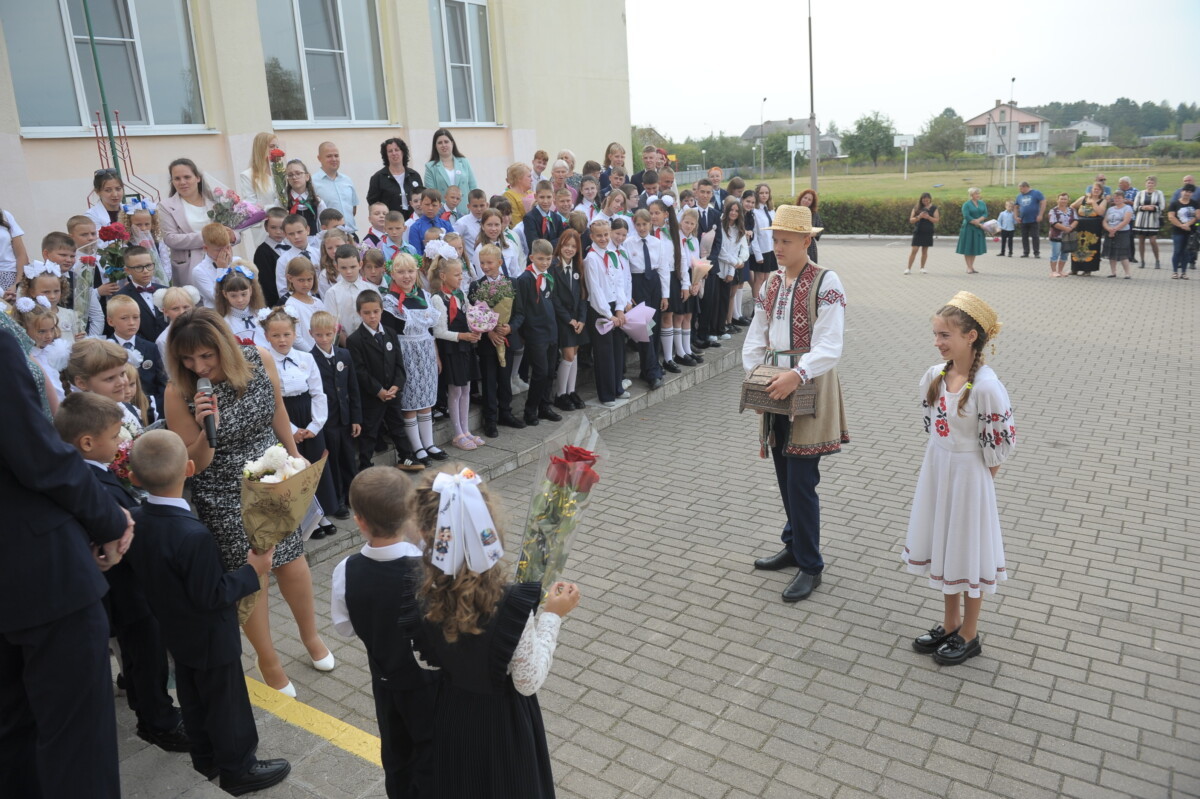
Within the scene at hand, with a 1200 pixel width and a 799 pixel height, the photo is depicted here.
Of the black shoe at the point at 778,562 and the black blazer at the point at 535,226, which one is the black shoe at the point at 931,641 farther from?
the black blazer at the point at 535,226

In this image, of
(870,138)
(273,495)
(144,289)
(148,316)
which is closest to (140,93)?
(144,289)

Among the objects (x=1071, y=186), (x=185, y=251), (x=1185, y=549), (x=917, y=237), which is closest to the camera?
(x=1185, y=549)

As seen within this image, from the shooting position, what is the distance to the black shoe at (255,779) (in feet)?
11.2

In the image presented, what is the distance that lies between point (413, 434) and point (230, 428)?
3.48 metres

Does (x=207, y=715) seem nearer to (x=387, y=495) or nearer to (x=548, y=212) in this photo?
(x=387, y=495)

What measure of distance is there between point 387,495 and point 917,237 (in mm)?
18695

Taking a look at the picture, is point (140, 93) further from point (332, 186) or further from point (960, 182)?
point (960, 182)

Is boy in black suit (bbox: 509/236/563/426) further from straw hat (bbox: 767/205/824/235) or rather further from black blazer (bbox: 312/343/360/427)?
straw hat (bbox: 767/205/824/235)

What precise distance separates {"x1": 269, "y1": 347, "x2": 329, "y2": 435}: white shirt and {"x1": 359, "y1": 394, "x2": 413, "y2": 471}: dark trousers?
2.98 ft

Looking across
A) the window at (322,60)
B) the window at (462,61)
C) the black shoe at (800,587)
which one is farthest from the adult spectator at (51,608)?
the window at (462,61)

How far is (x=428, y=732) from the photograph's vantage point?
3023 millimetres

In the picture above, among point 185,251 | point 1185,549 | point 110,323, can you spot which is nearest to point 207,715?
point 110,323

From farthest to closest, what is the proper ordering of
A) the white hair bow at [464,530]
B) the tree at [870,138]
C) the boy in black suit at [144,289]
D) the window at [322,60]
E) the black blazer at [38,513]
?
the tree at [870,138] < the window at [322,60] < the boy in black suit at [144,289] < the black blazer at [38,513] < the white hair bow at [464,530]

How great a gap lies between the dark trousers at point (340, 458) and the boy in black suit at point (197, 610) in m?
3.07
